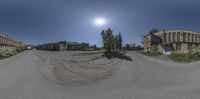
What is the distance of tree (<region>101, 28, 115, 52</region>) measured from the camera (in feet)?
60.5

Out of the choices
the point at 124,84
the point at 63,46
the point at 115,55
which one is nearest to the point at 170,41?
the point at 115,55

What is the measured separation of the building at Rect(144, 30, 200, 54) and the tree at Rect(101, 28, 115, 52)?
745 centimetres

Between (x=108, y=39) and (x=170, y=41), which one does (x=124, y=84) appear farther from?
(x=170, y=41)

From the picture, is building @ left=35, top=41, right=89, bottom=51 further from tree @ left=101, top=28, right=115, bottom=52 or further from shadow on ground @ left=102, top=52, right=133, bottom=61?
shadow on ground @ left=102, top=52, right=133, bottom=61

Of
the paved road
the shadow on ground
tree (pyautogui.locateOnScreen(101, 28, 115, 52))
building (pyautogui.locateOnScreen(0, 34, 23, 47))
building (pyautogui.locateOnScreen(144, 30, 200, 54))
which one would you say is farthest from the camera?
building (pyautogui.locateOnScreen(144, 30, 200, 54))

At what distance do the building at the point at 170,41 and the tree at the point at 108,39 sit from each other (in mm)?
7451

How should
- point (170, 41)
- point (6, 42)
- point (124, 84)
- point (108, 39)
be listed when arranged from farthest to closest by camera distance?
1. point (170, 41)
2. point (6, 42)
3. point (108, 39)
4. point (124, 84)

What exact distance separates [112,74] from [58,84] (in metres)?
5.16

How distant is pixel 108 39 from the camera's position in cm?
1884

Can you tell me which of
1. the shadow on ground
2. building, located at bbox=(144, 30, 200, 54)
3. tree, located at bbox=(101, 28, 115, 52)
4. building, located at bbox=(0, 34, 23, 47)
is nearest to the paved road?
the shadow on ground

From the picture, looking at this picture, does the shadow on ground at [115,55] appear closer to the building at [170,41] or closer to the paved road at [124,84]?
the paved road at [124,84]

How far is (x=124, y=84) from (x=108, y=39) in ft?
17.6

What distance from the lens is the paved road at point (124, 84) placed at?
40.5 ft

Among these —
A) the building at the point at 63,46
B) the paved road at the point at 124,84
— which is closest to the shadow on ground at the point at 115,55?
the paved road at the point at 124,84
